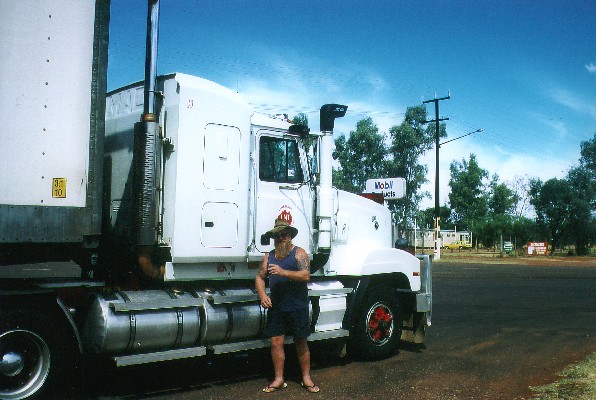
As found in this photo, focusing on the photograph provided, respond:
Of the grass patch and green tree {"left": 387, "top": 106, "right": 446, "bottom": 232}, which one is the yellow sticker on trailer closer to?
the grass patch

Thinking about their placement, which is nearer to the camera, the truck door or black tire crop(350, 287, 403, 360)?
the truck door

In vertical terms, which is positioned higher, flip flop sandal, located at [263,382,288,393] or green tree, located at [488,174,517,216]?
green tree, located at [488,174,517,216]

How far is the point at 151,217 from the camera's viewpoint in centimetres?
639

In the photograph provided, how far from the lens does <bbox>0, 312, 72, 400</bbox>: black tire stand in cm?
556

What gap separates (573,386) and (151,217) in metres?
5.16

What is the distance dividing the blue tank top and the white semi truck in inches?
12.5

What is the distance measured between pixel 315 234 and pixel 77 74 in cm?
365

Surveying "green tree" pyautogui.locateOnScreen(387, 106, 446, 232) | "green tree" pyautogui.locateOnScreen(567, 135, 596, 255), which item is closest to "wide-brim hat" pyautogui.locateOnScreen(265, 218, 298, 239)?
"green tree" pyautogui.locateOnScreen(387, 106, 446, 232)

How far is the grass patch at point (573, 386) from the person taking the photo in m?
6.62

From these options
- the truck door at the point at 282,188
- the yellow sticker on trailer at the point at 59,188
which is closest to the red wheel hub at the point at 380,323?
the truck door at the point at 282,188

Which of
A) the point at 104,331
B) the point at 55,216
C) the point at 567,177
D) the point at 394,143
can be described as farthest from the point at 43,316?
the point at 567,177

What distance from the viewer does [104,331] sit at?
5.90 m

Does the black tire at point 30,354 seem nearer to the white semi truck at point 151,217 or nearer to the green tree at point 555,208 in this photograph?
the white semi truck at point 151,217

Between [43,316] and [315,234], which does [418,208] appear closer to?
[315,234]
